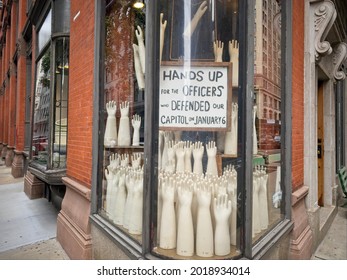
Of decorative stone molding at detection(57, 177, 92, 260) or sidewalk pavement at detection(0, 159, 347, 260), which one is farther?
sidewalk pavement at detection(0, 159, 347, 260)

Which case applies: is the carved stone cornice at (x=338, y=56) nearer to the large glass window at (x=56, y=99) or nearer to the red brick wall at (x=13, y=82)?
the large glass window at (x=56, y=99)

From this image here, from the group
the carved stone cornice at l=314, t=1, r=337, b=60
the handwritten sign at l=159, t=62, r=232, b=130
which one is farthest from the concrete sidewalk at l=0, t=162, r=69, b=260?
the carved stone cornice at l=314, t=1, r=337, b=60

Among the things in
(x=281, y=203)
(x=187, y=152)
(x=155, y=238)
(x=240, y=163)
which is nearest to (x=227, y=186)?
(x=240, y=163)

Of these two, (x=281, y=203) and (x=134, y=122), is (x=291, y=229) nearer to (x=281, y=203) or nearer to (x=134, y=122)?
(x=281, y=203)

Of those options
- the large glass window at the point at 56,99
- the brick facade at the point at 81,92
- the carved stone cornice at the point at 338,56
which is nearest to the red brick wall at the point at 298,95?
the carved stone cornice at the point at 338,56

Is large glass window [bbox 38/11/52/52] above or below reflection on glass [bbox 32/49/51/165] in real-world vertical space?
above

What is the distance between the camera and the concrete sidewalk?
413 cm

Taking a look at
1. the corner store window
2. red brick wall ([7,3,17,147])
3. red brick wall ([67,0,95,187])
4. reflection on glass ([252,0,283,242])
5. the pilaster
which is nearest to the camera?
the corner store window

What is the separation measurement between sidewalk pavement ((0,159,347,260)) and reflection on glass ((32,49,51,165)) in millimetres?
1101

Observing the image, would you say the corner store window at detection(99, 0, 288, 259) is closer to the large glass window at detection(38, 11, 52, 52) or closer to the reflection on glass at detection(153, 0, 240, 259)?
the reflection on glass at detection(153, 0, 240, 259)

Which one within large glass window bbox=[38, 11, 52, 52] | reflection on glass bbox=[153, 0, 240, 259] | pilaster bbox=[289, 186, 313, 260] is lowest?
pilaster bbox=[289, 186, 313, 260]

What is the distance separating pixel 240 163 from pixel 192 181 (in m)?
0.52

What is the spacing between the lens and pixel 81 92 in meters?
4.12

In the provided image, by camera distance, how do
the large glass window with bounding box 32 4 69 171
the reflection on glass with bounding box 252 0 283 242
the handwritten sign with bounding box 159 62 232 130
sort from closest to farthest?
the handwritten sign with bounding box 159 62 232 130 < the reflection on glass with bounding box 252 0 283 242 < the large glass window with bounding box 32 4 69 171
